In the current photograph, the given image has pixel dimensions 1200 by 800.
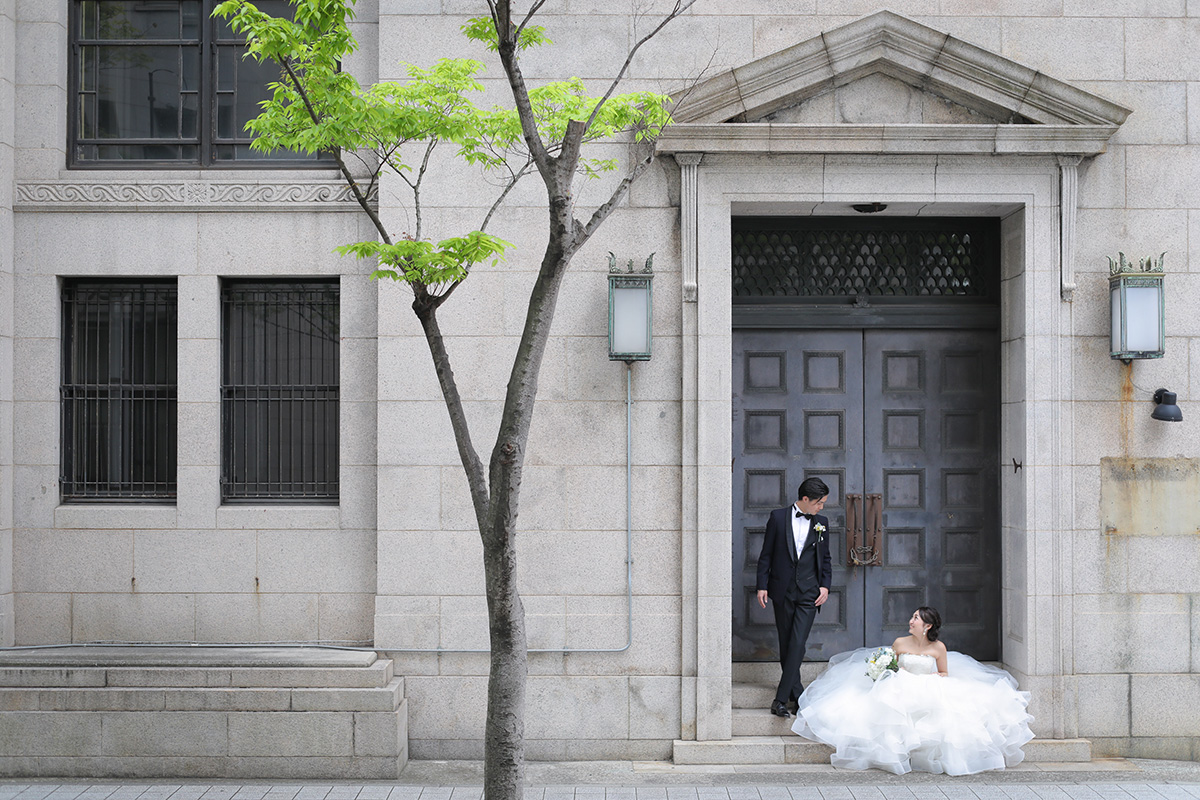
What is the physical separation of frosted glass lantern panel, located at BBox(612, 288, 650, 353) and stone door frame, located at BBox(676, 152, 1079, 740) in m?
0.41

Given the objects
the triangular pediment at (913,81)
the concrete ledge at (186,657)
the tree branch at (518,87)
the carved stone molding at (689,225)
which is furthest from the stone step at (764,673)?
the tree branch at (518,87)

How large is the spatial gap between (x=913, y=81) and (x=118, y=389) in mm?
8029

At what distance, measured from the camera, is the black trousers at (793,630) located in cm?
848

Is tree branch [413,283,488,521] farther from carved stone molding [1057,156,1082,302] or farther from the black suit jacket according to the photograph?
carved stone molding [1057,156,1082,302]

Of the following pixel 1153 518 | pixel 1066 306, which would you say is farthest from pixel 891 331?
pixel 1153 518

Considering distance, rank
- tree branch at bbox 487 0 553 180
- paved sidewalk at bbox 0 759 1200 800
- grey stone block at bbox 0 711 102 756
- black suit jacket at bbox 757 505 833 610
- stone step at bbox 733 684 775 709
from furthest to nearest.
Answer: stone step at bbox 733 684 775 709 < black suit jacket at bbox 757 505 833 610 < grey stone block at bbox 0 711 102 756 < paved sidewalk at bbox 0 759 1200 800 < tree branch at bbox 487 0 553 180

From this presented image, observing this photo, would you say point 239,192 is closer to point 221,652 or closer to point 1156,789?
point 221,652

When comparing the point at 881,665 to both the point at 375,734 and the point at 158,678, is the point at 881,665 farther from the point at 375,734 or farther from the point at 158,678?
the point at 158,678

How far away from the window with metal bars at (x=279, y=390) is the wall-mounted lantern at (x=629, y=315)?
110 inches

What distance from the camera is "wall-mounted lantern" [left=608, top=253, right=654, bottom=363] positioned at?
830cm

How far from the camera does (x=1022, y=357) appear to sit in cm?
858

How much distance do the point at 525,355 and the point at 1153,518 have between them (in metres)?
6.38

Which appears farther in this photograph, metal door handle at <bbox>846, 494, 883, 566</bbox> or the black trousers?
metal door handle at <bbox>846, 494, 883, 566</bbox>

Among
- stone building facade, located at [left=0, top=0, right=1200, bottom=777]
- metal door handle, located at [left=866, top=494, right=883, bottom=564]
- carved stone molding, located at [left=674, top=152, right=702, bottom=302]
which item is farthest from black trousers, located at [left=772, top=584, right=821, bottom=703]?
carved stone molding, located at [left=674, top=152, right=702, bottom=302]
